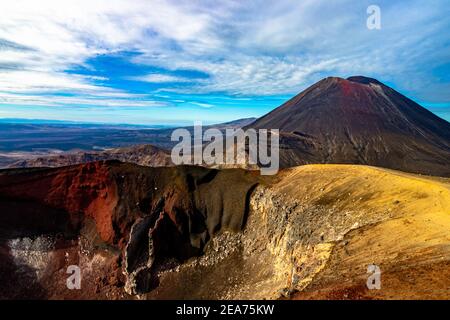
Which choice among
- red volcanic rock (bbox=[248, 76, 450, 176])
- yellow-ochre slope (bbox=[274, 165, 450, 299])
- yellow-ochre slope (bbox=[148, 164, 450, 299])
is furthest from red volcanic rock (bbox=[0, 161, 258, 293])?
red volcanic rock (bbox=[248, 76, 450, 176])

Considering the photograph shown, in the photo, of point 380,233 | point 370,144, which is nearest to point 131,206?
point 380,233

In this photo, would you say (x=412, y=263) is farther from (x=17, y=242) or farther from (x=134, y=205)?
(x=17, y=242)

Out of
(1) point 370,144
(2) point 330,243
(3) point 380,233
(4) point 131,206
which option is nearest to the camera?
(3) point 380,233

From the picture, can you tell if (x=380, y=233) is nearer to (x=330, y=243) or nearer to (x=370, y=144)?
(x=330, y=243)

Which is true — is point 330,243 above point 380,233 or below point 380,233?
below

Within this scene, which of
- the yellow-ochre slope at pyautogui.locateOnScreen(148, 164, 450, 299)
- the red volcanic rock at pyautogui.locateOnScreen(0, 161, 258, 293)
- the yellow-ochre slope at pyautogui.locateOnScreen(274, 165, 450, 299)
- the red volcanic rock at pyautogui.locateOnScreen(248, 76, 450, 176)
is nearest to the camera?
the yellow-ochre slope at pyautogui.locateOnScreen(274, 165, 450, 299)

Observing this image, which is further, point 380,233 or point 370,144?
point 370,144

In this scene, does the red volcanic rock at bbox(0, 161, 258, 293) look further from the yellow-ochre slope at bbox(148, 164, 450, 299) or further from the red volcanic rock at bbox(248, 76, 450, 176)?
the red volcanic rock at bbox(248, 76, 450, 176)

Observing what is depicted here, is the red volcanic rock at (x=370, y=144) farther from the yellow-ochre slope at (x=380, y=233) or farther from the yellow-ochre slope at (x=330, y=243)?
the yellow-ochre slope at (x=380, y=233)

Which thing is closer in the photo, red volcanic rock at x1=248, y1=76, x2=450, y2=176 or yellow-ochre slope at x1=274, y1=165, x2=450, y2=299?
yellow-ochre slope at x1=274, y1=165, x2=450, y2=299

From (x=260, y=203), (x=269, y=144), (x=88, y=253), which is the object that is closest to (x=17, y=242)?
(x=88, y=253)

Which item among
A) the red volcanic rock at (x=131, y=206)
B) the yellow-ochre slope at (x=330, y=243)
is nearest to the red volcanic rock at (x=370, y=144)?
the red volcanic rock at (x=131, y=206)
